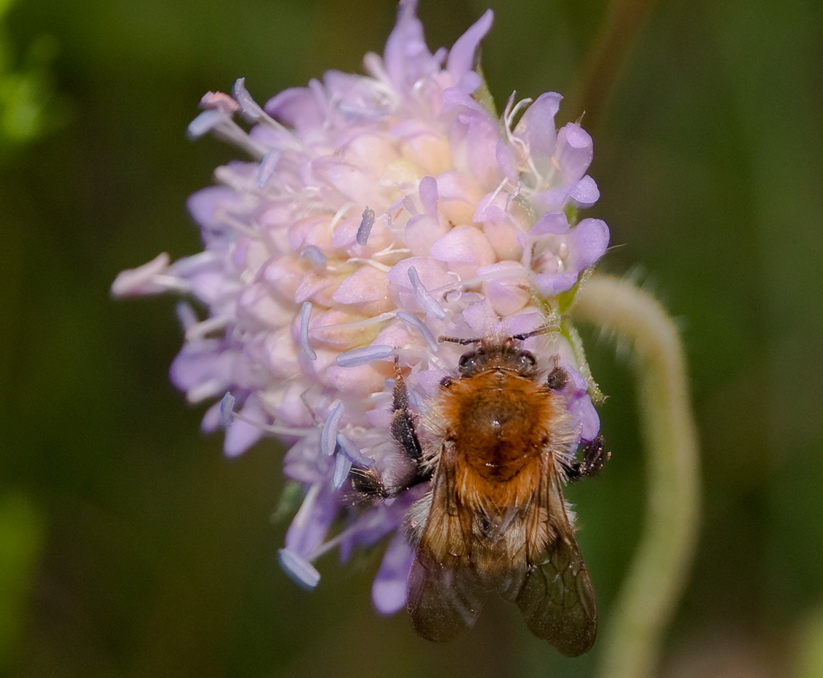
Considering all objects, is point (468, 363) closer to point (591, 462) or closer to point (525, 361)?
point (525, 361)

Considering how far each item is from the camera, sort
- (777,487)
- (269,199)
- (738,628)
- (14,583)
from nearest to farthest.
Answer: (269,199) < (14,583) < (777,487) < (738,628)

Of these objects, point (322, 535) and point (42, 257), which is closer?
point (322, 535)

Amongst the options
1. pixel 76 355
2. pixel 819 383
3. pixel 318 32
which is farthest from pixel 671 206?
pixel 76 355

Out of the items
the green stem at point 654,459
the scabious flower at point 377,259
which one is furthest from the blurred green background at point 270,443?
the scabious flower at point 377,259

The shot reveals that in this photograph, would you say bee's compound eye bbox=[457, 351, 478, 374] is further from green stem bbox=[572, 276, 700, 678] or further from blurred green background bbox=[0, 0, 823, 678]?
blurred green background bbox=[0, 0, 823, 678]

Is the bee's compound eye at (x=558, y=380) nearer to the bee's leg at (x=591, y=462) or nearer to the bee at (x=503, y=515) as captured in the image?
the bee at (x=503, y=515)

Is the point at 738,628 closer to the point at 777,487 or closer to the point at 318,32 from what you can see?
the point at 777,487
